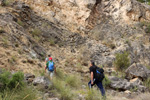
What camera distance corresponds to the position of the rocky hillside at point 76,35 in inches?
299

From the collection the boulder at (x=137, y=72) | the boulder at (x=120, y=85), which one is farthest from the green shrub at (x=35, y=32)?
the boulder at (x=137, y=72)

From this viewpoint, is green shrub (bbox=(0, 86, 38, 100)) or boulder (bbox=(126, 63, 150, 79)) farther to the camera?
boulder (bbox=(126, 63, 150, 79))

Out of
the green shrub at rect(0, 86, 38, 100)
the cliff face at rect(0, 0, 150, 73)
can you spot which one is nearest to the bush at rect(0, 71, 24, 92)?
the green shrub at rect(0, 86, 38, 100)

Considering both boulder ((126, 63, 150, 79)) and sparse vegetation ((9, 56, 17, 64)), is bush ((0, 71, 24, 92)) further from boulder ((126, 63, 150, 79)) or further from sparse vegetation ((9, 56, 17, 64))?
boulder ((126, 63, 150, 79))

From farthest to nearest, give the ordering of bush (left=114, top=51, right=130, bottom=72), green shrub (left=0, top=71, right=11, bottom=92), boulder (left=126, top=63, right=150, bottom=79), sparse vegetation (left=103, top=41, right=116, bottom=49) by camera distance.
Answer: sparse vegetation (left=103, top=41, right=116, bottom=49) < bush (left=114, top=51, right=130, bottom=72) < boulder (left=126, top=63, right=150, bottom=79) < green shrub (left=0, top=71, right=11, bottom=92)

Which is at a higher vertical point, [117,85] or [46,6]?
[46,6]

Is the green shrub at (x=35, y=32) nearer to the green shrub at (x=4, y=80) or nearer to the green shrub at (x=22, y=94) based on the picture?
the green shrub at (x=4, y=80)

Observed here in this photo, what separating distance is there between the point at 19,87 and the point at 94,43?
10395 millimetres

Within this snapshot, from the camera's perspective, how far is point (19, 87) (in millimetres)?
3334

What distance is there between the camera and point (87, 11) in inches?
594

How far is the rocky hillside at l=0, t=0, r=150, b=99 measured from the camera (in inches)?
299

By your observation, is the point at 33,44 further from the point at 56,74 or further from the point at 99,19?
the point at 99,19

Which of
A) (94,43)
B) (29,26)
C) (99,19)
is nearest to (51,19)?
(29,26)

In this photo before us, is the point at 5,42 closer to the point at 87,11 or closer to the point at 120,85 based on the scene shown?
the point at 120,85
